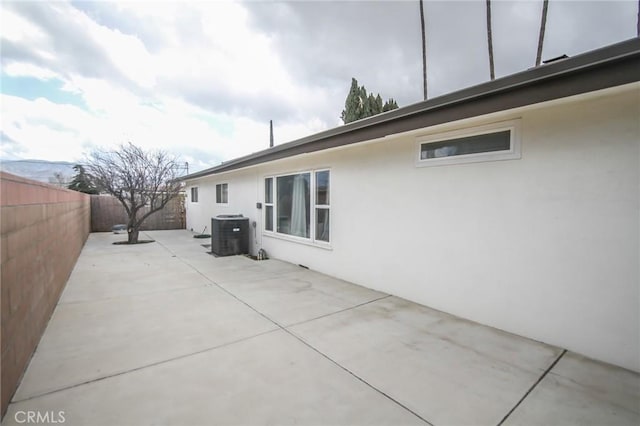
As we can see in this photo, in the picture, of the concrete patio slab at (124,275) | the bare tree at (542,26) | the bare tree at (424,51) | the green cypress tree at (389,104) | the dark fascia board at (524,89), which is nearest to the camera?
the dark fascia board at (524,89)

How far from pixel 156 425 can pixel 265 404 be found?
684mm

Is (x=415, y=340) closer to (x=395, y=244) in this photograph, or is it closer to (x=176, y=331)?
(x=395, y=244)

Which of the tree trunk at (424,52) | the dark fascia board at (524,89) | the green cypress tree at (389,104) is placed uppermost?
the green cypress tree at (389,104)

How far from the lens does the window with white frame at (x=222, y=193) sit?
10.5 metres

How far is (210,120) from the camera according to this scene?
15.5m

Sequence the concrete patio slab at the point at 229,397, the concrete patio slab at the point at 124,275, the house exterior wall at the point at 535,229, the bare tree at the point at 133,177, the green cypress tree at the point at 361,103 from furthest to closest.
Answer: the green cypress tree at the point at 361,103
the bare tree at the point at 133,177
the concrete patio slab at the point at 124,275
the house exterior wall at the point at 535,229
the concrete patio slab at the point at 229,397

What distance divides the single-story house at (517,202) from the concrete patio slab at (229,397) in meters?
2.14

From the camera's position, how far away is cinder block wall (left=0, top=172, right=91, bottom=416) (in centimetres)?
198

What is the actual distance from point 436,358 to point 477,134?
2.66 metres

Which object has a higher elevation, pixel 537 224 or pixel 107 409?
pixel 537 224

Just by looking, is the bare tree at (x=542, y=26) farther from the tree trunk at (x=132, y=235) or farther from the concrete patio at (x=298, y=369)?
the tree trunk at (x=132, y=235)

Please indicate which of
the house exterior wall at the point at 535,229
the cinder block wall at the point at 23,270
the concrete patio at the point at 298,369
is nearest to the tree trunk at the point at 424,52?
the house exterior wall at the point at 535,229

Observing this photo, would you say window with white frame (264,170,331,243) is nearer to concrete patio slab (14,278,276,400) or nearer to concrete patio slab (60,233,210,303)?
concrete patio slab (60,233,210,303)

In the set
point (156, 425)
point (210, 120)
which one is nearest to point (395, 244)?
point (156, 425)
